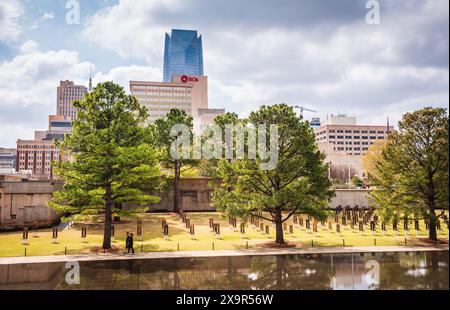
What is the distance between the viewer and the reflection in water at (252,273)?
17922 mm

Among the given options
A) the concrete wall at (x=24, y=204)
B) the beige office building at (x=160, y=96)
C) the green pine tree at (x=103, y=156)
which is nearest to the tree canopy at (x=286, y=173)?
the green pine tree at (x=103, y=156)

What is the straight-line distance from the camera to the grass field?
2776 centimetres

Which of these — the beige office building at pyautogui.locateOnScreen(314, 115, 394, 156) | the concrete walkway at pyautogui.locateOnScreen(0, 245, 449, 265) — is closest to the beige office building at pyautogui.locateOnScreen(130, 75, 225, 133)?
the beige office building at pyautogui.locateOnScreen(314, 115, 394, 156)

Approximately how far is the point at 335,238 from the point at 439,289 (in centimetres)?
1633

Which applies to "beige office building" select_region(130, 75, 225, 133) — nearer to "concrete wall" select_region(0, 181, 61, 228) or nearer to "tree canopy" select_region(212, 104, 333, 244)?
"concrete wall" select_region(0, 181, 61, 228)

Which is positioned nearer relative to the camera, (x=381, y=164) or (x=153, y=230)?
(x=381, y=164)

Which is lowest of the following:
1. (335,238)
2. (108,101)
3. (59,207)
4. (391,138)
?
(335,238)

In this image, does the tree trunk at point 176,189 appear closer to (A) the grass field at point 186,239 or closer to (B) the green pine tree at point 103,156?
(A) the grass field at point 186,239

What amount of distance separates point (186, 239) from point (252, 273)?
41.1 feet

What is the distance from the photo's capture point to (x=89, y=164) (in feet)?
88.3

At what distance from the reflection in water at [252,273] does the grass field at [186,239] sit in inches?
176

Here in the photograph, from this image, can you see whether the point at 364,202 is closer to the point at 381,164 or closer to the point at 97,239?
the point at 381,164

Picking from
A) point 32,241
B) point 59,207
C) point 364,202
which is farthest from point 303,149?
point 364,202

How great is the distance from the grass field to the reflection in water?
4463mm
